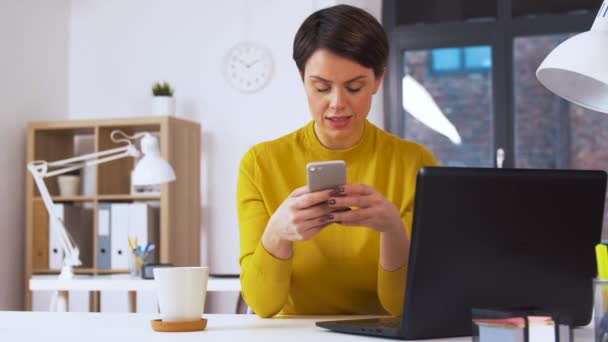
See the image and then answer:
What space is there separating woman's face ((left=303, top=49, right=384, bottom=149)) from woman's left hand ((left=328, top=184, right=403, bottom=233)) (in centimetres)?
33

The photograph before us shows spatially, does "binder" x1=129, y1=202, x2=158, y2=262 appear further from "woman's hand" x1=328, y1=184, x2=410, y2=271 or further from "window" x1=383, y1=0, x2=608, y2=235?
"woman's hand" x1=328, y1=184, x2=410, y2=271

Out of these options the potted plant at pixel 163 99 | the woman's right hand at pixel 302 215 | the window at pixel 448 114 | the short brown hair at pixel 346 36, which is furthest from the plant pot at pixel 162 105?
the woman's right hand at pixel 302 215

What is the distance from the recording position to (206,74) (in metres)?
5.23

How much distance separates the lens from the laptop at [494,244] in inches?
45.7

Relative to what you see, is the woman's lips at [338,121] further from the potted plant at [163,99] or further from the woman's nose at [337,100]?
the potted plant at [163,99]

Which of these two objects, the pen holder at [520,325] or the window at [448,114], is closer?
the pen holder at [520,325]

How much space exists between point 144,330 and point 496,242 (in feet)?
1.86

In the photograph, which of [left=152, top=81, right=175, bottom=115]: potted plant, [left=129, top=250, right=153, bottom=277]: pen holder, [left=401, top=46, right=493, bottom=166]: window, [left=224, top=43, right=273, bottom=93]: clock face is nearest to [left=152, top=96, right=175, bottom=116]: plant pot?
[left=152, top=81, right=175, bottom=115]: potted plant

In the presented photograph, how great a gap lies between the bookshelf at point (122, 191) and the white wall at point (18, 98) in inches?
4.0

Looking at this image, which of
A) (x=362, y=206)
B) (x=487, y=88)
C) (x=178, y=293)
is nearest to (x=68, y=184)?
(x=487, y=88)

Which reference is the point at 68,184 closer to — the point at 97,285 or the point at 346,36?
the point at 97,285

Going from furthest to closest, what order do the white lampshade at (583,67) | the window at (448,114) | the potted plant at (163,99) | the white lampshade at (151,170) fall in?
the window at (448,114) < the potted plant at (163,99) < the white lampshade at (151,170) < the white lampshade at (583,67)

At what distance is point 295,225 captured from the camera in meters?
1.40

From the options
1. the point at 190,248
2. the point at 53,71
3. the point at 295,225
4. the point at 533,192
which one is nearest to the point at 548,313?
the point at 533,192
